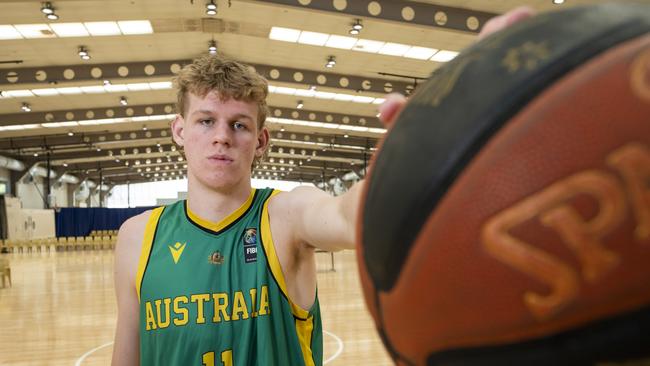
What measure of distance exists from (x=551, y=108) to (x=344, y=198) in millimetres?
720

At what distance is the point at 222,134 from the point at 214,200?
0.77 ft

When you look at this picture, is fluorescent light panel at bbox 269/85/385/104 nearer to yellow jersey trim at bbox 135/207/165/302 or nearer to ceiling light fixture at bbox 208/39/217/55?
ceiling light fixture at bbox 208/39/217/55

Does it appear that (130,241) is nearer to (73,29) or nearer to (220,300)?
(220,300)

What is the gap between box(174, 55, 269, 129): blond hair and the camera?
1612mm

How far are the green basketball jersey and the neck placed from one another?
20 mm

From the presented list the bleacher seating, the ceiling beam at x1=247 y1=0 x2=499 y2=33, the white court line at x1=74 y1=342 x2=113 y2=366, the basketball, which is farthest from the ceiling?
the white court line at x1=74 y1=342 x2=113 y2=366

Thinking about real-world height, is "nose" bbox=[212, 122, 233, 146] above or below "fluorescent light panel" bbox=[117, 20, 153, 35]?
below

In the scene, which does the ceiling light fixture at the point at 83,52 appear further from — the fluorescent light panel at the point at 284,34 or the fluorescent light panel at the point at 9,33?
the fluorescent light panel at the point at 284,34

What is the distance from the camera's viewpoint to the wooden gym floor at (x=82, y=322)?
16.9 ft

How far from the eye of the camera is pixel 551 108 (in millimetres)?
528

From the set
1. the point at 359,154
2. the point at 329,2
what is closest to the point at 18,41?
the point at 329,2

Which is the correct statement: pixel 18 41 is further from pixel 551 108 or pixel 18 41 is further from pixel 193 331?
pixel 551 108

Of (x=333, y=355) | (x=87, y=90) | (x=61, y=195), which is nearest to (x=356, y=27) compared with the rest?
(x=333, y=355)

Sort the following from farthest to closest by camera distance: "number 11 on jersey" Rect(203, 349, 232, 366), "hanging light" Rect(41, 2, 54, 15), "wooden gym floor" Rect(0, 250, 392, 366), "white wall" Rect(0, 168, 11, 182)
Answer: "white wall" Rect(0, 168, 11, 182) < "hanging light" Rect(41, 2, 54, 15) < "wooden gym floor" Rect(0, 250, 392, 366) < "number 11 on jersey" Rect(203, 349, 232, 366)
